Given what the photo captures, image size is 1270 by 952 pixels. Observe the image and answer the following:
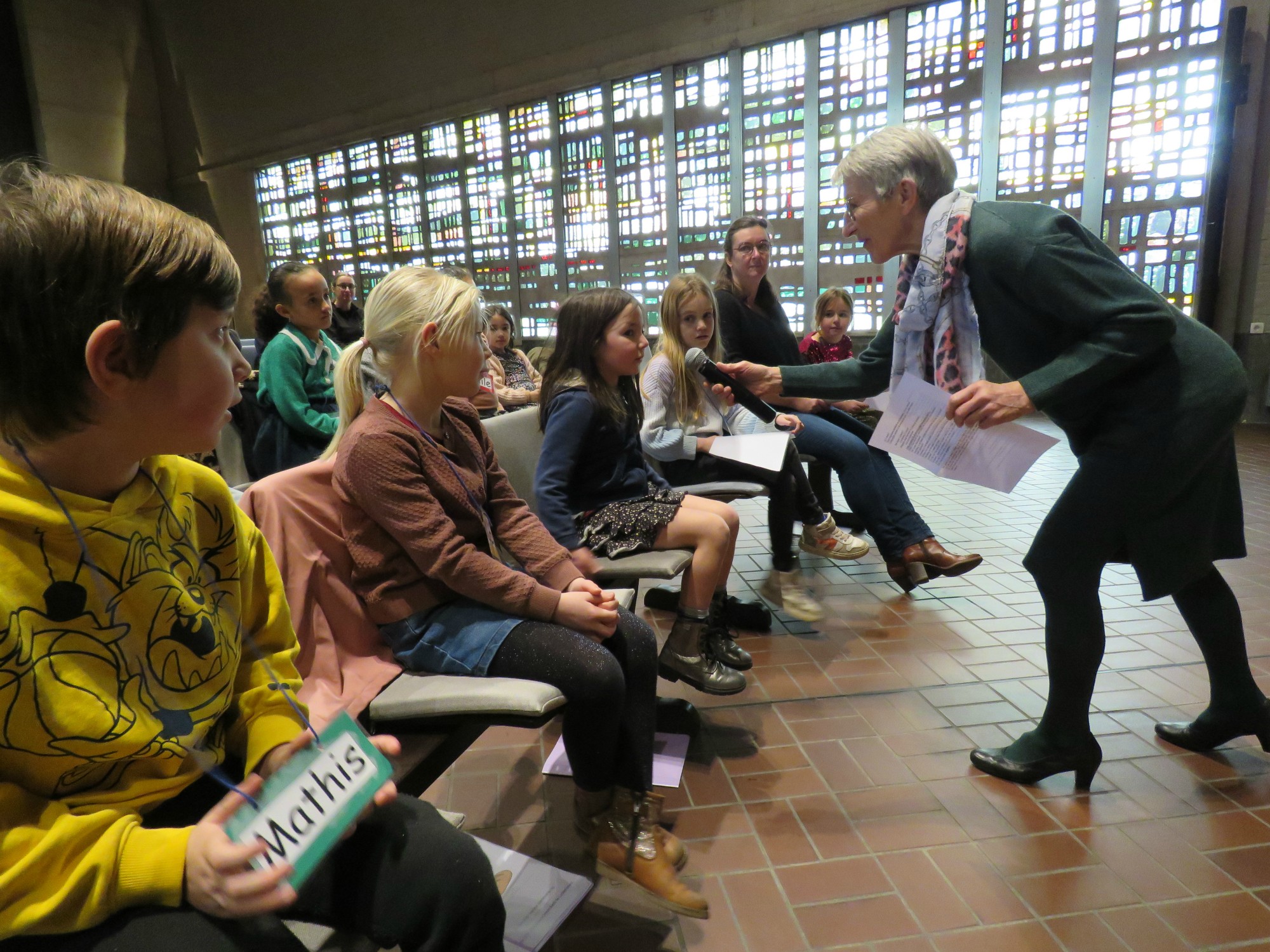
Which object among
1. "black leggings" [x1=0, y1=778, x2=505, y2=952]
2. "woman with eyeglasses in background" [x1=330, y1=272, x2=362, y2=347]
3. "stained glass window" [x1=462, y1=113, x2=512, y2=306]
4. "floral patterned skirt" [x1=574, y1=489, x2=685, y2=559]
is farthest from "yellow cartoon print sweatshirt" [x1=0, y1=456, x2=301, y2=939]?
"stained glass window" [x1=462, y1=113, x2=512, y2=306]

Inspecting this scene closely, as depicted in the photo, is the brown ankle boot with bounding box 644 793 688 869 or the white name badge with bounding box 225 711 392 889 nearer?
the white name badge with bounding box 225 711 392 889

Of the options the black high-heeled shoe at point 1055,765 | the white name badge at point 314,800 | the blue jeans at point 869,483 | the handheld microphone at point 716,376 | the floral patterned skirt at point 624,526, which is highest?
the handheld microphone at point 716,376

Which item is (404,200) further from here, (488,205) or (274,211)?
(274,211)

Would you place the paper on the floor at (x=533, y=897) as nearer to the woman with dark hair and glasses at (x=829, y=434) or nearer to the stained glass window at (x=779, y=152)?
the woman with dark hair and glasses at (x=829, y=434)

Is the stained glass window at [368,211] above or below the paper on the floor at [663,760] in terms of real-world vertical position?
above

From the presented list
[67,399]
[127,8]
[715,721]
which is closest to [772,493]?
[715,721]

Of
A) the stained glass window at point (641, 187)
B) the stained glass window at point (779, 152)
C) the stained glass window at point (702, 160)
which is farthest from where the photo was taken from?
the stained glass window at point (641, 187)

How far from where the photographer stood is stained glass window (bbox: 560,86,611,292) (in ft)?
35.1

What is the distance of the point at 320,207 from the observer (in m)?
14.0

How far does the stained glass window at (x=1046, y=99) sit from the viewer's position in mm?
7789

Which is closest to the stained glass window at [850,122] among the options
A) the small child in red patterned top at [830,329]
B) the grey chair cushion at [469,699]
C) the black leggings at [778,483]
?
the small child in red patterned top at [830,329]

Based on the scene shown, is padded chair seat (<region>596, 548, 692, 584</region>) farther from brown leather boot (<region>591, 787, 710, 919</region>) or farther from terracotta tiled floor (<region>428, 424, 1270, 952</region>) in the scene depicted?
brown leather boot (<region>591, 787, 710, 919</region>)

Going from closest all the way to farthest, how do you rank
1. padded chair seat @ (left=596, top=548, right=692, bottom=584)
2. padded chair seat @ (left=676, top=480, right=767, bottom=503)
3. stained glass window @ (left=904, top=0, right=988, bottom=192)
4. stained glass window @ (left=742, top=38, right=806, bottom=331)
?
padded chair seat @ (left=596, top=548, right=692, bottom=584), padded chair seat @ (left=676, top=480, right=767, bottom=503), stained glass window @ (left=904, top=0, right=988, bottom=192), stained glass window @ (left=742, top=38, right=806, bottom=331)

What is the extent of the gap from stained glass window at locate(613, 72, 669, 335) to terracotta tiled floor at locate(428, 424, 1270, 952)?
8.17 m
